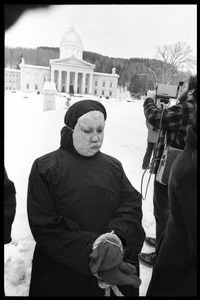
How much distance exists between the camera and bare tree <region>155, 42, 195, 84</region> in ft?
5.36

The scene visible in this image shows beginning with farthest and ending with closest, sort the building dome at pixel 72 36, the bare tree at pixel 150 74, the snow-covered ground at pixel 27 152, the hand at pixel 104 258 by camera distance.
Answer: the bare tree at pixel 150 74
the snow-covered ground at pixel 27 152
the building dome at pixel 72 36
the hand at pixel 104 258

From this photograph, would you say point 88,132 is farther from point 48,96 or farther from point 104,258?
point 48,96

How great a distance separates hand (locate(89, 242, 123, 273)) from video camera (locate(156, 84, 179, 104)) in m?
1.41

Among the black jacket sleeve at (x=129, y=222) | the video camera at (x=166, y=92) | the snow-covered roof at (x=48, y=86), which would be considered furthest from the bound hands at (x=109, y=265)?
the snow-covered roof at (x=48, y=86)

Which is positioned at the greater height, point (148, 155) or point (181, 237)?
point (148, 155)

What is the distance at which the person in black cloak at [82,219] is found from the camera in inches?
39.6

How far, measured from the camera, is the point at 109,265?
0.95 meters

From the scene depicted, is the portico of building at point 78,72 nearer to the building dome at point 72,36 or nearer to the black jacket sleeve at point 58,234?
the building dome at point 72,36

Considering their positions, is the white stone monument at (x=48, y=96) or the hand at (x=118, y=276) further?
the white stone monument at (x=48, y=96)

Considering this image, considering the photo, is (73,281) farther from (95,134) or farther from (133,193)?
(95,134)

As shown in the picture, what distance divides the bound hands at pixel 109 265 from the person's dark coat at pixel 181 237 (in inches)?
5.4

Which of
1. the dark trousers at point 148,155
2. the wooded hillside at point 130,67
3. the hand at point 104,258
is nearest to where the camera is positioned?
the hand at point 104,258

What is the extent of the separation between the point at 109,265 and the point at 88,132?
631 millimetres

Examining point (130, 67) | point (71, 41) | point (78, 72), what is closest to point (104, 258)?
point (130, 67)
